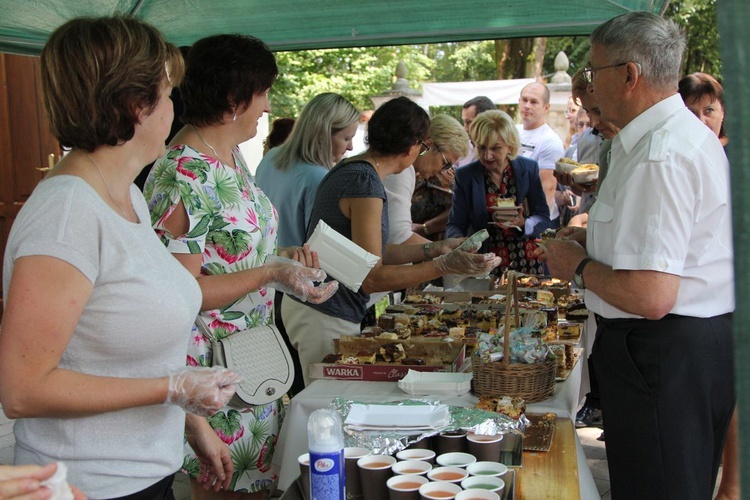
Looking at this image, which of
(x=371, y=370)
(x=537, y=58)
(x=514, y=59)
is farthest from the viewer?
(x=537, y=58)

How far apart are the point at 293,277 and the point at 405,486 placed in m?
0.86

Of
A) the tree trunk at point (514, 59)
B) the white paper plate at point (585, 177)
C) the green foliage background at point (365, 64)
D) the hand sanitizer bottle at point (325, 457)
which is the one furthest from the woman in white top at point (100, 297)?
the tree trunk at point (514, 59)

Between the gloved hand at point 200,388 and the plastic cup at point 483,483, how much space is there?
526mm

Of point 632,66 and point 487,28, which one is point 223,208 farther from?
point 487,28

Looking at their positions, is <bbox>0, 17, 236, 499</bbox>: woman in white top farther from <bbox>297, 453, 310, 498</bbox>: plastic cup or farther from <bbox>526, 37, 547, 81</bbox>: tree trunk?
<bbox>526, 37, 547, 81</bbox>: tree trunk

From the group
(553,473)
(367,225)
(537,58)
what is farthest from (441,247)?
(537,58)

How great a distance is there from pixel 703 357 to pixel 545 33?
313 cm

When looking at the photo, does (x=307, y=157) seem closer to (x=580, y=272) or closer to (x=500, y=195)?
(x=500, y=195)

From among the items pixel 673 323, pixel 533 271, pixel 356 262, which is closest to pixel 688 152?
pixel 673 323

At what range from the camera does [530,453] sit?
2.02 meters

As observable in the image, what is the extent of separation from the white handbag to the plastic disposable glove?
15 centimetres

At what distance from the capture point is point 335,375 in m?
2.74

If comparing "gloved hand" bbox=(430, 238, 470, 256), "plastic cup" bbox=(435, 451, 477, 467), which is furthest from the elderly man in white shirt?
"gloved hand" bbox=(430, 238, 470, 256)

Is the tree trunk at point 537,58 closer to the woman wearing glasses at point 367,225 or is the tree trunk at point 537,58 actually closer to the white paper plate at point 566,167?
the white paper plate at point 566,167
